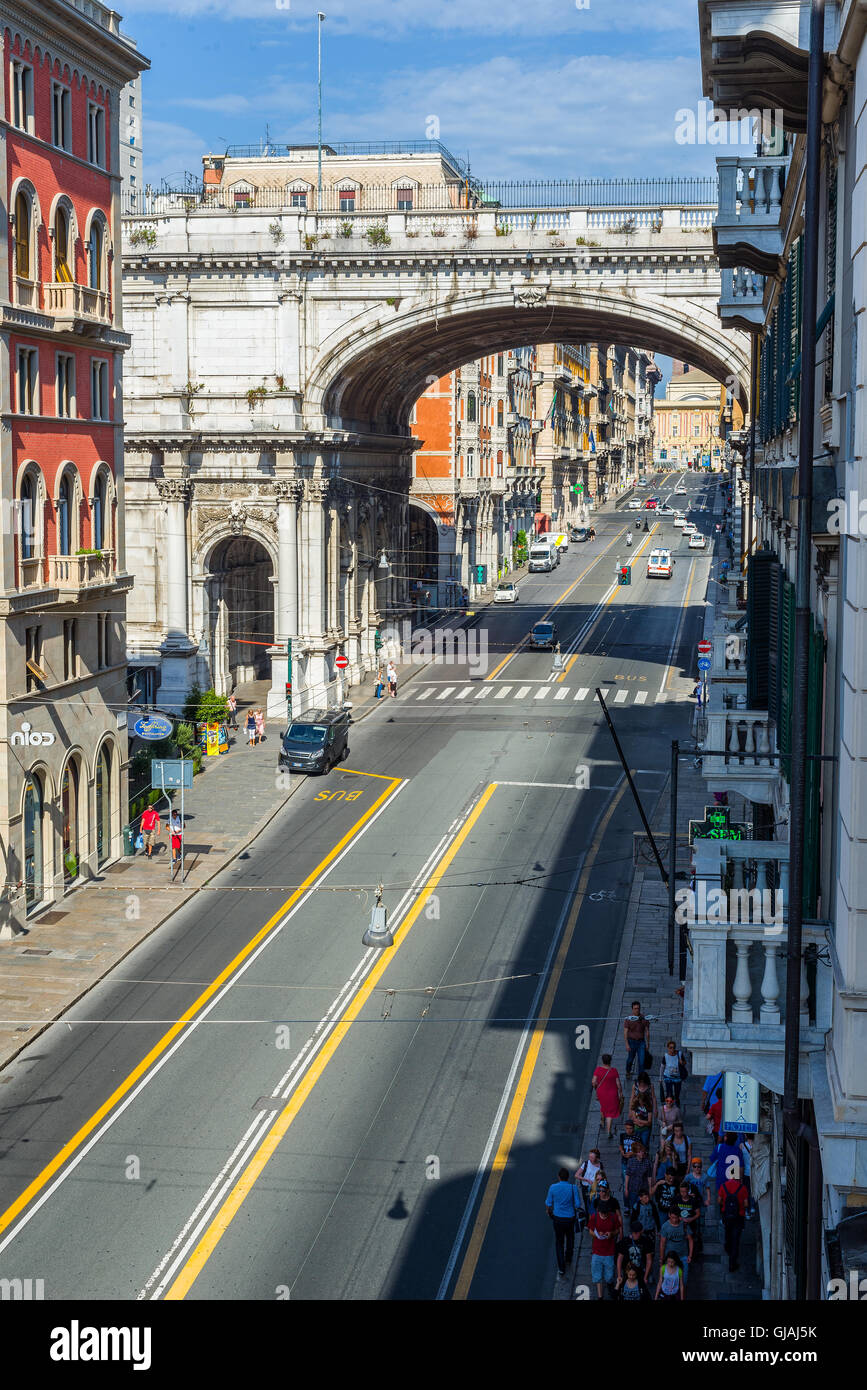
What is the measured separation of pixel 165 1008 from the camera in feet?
100

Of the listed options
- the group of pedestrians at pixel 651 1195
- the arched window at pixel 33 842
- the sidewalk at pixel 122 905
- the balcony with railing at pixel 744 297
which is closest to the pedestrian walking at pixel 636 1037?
the group of pedestrians at pixel 651 1195

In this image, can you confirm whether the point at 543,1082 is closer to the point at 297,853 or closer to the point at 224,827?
the point at 297,853

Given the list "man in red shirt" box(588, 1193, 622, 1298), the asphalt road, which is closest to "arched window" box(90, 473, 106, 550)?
the asphalt road

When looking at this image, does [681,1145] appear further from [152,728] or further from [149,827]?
[149,827]

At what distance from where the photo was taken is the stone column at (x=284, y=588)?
61.7m

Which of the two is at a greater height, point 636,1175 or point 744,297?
point 744,297

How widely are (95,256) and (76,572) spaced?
872 cm

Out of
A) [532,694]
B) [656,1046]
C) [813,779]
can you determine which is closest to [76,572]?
[656,1046]

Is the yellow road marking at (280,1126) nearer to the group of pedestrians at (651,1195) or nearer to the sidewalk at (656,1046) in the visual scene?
the group of pedestrians at (651,1195)

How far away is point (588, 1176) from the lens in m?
21.6

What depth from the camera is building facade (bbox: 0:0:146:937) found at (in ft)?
113

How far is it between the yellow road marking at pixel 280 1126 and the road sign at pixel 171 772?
23.2 feet

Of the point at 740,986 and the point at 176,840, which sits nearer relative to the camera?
the point at 740,986

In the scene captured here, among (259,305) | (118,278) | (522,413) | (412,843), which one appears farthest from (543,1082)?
(522,413)
